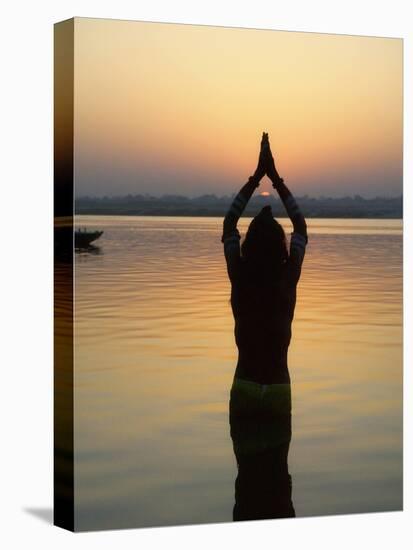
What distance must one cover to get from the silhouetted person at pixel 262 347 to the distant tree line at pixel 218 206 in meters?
0.08

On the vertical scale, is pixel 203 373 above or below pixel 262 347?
below

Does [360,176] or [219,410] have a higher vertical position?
[360,176]

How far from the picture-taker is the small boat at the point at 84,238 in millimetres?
11602

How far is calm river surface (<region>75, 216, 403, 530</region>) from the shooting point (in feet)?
38.2

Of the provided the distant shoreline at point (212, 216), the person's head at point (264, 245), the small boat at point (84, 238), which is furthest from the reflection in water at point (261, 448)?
the small boat at point (84, 238)

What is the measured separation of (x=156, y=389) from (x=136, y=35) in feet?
8.34

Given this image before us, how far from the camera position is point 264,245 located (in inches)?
484

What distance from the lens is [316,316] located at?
1245 cm

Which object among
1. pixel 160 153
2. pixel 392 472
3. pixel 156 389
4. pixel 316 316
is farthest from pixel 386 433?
pixel 160 153

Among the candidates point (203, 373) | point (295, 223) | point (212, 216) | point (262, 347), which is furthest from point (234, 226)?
point (203, 373)

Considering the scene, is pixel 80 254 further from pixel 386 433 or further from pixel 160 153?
pixel 386 433

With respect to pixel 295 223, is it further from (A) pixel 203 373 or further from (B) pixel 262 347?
(A) pixel 203 373

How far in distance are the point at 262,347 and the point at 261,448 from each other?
0.75 m

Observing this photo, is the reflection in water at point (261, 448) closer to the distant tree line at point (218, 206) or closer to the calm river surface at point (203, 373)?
the calm river surface at point (203, 373)
